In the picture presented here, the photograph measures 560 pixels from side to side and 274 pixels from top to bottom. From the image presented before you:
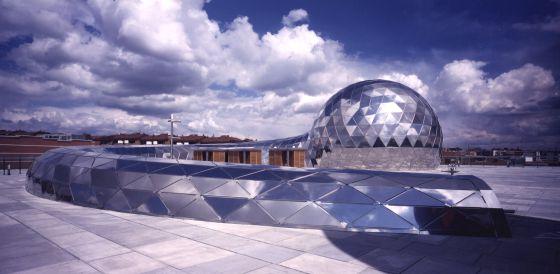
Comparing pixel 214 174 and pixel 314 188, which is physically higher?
pixel 214 174

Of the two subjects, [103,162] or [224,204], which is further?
[103,162]

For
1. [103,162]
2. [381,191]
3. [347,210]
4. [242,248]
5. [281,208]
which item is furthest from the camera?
[103,162]

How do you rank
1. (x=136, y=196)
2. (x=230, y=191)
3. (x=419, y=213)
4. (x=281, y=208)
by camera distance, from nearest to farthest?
(x=419, y=213) → (x=281, y=208) → (x=230, y=191) → (x=136, y=196)

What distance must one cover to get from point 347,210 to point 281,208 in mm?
2297

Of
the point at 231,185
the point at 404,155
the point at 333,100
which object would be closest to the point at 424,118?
the point at 404,155

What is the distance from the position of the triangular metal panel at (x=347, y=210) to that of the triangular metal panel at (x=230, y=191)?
3051 millimetres

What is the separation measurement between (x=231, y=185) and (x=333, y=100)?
25401 millimetres

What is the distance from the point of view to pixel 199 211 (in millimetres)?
10898

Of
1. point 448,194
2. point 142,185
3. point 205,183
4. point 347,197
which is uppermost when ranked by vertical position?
point 205,183

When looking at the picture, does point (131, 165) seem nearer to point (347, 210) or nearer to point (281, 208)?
point (281, 208)

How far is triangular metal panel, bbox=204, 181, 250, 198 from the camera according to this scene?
11.3 m

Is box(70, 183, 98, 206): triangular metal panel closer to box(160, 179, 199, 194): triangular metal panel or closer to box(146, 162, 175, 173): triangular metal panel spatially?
box(146, 162, 175, 173): triangular metal panel

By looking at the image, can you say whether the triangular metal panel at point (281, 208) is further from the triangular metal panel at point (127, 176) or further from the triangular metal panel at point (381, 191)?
the triangular metal panel at point (127, 176)

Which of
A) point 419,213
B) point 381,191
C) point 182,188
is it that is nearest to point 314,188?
point 381,191
